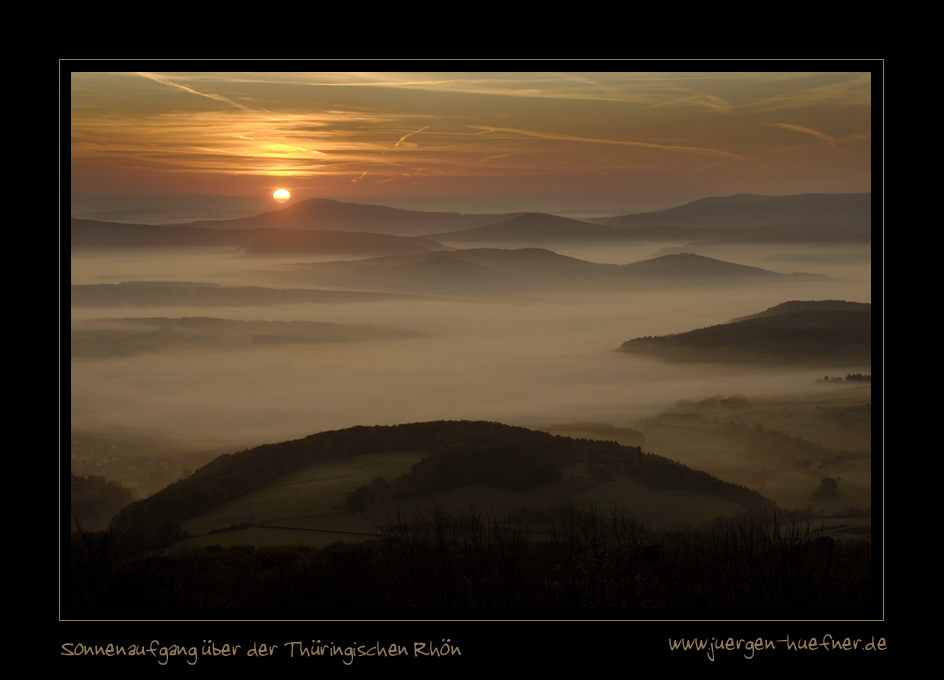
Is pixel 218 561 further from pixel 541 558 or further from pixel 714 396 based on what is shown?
pixel 714 396

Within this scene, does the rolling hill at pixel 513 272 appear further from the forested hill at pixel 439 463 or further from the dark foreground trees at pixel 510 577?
the dark foreground trees at pixel 510 577

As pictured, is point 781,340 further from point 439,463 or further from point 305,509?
point 305,509

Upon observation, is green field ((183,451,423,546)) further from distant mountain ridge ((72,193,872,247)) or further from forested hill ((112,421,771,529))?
distant mountain ridge ((72,193,872,247))

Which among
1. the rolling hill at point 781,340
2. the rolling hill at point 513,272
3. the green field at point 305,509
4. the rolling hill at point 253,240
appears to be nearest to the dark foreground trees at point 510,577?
the green field at point 305,509

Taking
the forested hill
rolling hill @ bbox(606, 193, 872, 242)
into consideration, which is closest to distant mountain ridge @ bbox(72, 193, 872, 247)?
rolling hill @ bbox(606, 193, 872, 242)

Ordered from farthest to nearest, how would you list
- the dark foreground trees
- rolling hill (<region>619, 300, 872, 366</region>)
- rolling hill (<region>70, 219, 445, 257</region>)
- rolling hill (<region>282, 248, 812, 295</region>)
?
1. rolling hill (<region>282, 248, 812, 295</region>)
2. rolling hill (<region>619, 300, 872, 366</region>)
3. rolling hill (<region>70, 219, 445, 257</region>)
4. the dark foreground trees

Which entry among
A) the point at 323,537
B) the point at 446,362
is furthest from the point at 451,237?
the point at 323,537
